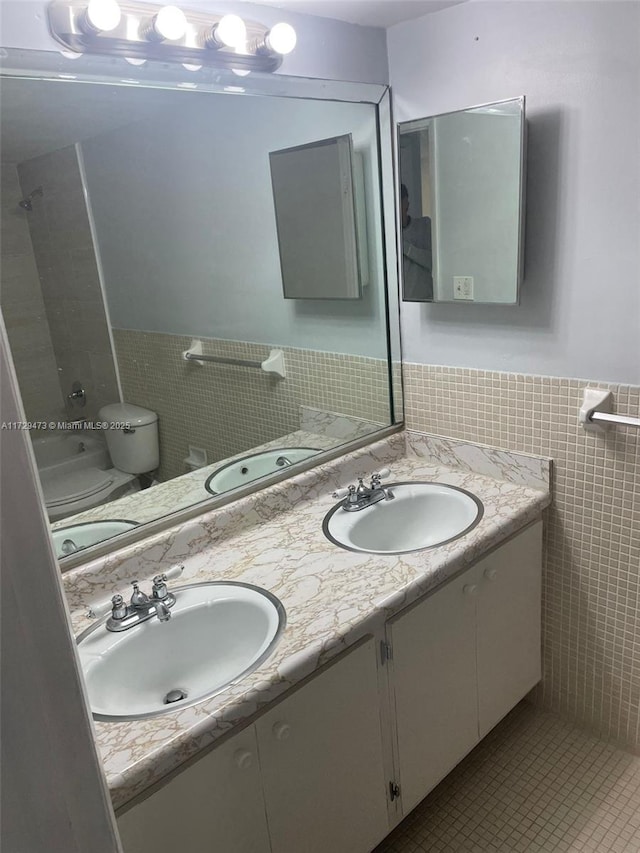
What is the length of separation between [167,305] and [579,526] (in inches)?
51.4

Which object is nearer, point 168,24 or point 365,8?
point 168,24

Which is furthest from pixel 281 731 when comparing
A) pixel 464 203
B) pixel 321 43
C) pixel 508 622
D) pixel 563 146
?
pixel 321 43

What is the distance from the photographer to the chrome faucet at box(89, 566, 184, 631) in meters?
1.34

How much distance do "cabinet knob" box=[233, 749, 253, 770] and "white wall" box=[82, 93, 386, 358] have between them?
102cm

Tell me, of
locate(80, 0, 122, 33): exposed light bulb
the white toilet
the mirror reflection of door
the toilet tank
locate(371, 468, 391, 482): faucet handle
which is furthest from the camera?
locate(371, 468, 391, 482): faucet handle

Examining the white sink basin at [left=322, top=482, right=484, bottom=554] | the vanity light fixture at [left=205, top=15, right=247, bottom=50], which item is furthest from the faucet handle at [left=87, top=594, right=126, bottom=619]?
the vanity light fixture at [left=205, top=15, right=247, bottom=50]

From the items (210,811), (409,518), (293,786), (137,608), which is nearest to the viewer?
(210,811)

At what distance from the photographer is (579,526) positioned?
5.99ft

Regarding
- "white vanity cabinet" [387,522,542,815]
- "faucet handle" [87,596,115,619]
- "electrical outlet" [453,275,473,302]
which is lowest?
"white vanity cabinet" [387,522,542,815]

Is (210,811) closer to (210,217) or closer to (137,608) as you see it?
(137,608)

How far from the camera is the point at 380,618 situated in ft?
4.49

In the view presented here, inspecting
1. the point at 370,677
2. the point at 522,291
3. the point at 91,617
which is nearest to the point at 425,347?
the point at 522,291

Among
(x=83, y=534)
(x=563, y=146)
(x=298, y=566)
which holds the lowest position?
(x=298, y=566)

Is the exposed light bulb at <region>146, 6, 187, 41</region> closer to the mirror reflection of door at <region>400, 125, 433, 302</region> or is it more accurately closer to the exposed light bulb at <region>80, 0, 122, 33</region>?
the exposed light bulb at <region>80, 0, 122, 33</region>
